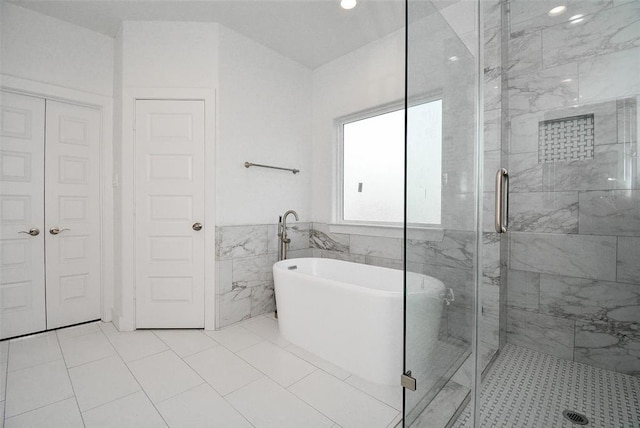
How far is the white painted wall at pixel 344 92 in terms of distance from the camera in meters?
2.65

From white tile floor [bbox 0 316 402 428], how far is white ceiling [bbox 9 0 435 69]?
2652mm

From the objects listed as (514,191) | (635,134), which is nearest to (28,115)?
(514,191)

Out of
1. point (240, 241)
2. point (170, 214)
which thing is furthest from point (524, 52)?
point (170, 214)

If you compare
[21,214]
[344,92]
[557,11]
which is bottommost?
[21,214]

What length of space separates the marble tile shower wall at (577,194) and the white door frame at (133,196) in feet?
7.96

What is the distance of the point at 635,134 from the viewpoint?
172cm

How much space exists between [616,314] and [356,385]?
1.70m

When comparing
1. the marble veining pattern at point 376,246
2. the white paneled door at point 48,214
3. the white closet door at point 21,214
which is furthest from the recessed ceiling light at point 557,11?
the white closet door at point 21,214

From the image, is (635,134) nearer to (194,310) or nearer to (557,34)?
(557,34)

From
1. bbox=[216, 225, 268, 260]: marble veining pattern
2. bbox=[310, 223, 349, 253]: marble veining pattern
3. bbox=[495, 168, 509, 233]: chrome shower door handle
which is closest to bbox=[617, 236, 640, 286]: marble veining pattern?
bbox=[495, 168, 509, 233]: chrome shower door handle

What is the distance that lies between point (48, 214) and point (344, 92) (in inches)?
115

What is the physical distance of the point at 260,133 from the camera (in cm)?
287

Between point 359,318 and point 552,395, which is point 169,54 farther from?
point 552,395

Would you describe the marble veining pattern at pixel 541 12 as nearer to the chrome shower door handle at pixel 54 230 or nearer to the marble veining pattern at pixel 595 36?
the marble veining pattern at pixel 595 36
